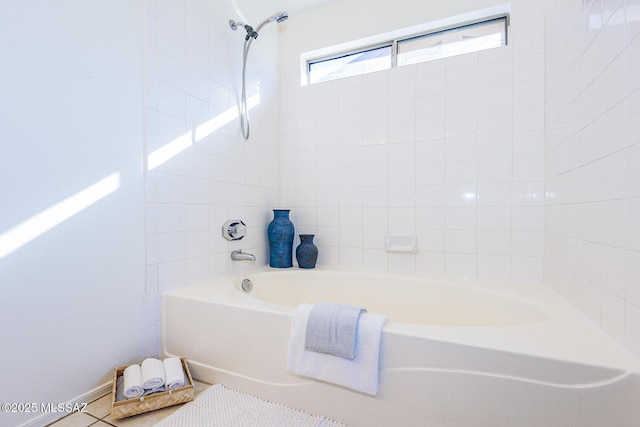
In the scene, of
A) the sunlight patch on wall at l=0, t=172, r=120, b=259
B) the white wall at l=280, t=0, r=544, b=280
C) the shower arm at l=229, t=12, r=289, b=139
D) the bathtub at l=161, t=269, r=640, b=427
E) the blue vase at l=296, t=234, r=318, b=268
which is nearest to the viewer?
the bathtub at l=161, t=269, r=640, b=427

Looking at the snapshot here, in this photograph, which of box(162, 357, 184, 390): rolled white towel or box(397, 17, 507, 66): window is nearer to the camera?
box(162, 357, 184, 390): rolled white towel

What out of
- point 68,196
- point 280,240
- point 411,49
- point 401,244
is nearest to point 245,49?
point 411,49

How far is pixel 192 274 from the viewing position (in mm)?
1715

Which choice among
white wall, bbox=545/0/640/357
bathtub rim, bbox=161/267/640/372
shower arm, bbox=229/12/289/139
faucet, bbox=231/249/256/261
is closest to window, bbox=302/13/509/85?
white wall, bbox=545/0/640/357

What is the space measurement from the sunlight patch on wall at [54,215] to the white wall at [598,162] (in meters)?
1.81

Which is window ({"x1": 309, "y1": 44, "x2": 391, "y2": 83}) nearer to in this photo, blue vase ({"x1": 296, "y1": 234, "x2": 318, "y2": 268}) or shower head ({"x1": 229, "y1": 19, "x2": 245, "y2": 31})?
shower head ({"x1": 229, "y1": 19, "x2": 245, "y2": 31})

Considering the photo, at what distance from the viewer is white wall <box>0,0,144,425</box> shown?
1.05 meters

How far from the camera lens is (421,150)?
207 centimetres

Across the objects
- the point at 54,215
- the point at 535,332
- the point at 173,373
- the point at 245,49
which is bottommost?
the point at 173,373

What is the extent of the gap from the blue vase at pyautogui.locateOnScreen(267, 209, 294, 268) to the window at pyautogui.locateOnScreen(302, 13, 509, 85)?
3.81 ft

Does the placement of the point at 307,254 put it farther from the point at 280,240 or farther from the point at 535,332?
the point at 535,332

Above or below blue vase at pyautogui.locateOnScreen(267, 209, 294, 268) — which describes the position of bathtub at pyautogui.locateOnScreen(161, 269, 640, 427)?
below

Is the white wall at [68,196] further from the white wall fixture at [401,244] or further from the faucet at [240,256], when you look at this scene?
the white wall fixture at [401,244]

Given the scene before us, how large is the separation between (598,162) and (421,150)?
107 centimetres
